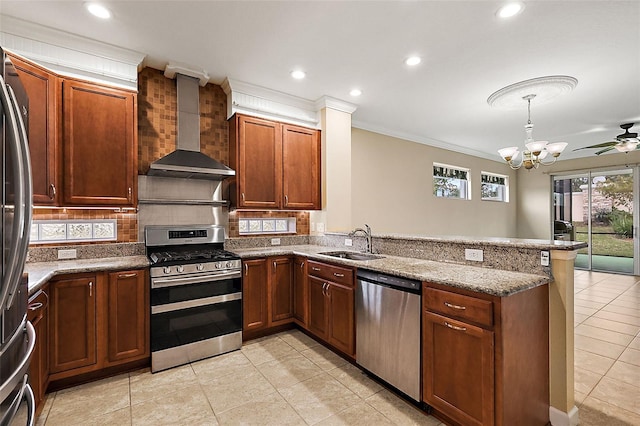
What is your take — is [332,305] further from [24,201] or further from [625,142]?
[625,142]

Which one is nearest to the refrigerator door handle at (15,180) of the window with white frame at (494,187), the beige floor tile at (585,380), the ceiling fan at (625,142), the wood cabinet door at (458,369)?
the wood cabinet door at (458,369)

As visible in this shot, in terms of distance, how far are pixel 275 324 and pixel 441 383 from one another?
189 cm

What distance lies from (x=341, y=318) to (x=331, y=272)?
0.41 meters

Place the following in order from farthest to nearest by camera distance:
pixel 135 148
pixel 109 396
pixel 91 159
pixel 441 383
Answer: pixel 135 148 → pixel 91 159 → pixel 109 396 → pixel 441 383

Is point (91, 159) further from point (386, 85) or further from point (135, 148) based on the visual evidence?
point (386, 85)

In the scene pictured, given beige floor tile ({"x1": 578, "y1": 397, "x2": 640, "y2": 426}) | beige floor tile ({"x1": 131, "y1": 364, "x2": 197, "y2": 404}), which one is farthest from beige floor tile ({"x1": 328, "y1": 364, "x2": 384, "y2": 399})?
beige floor tile ({"x1": 578, "y1": 397, "x2": 640, "y2": 426})

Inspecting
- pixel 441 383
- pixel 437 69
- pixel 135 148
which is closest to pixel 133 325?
pixel 135 148

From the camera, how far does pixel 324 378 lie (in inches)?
96.7

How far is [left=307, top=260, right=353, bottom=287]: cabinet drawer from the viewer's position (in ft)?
8.62

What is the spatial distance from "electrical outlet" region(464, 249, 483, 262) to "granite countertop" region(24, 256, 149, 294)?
8.64ft

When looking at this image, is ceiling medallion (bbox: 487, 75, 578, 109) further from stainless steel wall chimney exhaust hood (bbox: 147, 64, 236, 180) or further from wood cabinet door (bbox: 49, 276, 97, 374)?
wood cabinet door (bbox: 49, 276, 97, 374)

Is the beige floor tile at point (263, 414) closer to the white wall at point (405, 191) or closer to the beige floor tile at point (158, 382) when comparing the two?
the beige floor tile at point (158, 382)

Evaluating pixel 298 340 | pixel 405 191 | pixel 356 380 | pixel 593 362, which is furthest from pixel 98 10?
pixel 593 362

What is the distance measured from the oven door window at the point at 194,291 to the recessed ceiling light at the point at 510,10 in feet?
10.2
